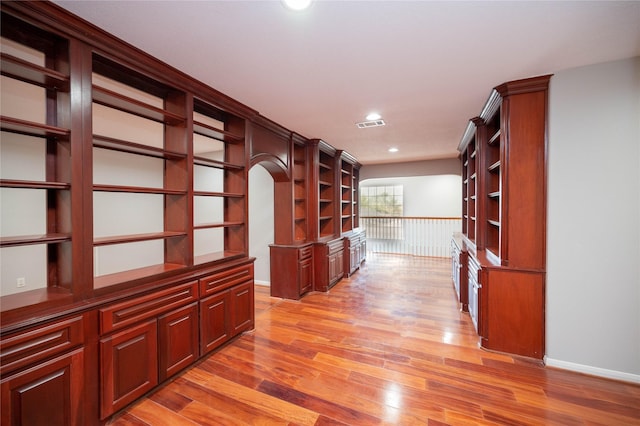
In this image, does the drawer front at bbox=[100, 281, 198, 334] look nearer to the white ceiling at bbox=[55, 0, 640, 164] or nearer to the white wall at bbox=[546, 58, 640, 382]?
the white ceiling at bbox=[55, 0, 640, 164]

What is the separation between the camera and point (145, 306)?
204cm

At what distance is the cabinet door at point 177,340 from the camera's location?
2.17 metres

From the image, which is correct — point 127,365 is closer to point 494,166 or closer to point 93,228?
point 93,228

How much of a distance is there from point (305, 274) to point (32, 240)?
11.2 feet

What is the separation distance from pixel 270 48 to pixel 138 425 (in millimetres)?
2761

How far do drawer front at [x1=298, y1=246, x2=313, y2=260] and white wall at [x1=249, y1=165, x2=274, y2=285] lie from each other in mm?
844

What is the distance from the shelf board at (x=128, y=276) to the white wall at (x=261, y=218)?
264cm

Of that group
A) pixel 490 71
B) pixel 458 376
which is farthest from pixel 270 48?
pixel 458 376

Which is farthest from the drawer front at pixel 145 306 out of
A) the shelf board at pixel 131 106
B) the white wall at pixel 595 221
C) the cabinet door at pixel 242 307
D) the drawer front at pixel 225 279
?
the white wall at pixel 595 221

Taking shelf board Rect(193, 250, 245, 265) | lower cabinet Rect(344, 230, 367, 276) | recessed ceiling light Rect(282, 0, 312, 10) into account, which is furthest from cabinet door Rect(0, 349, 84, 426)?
lower cabinet Rect(344, 230, 367, 276)

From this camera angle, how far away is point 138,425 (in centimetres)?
184

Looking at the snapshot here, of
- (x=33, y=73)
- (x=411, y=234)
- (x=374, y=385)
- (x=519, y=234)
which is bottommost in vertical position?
(x=374, y=385)

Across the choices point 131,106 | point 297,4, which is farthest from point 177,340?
point 297,4

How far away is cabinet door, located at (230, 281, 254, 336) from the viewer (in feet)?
9.61
